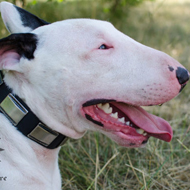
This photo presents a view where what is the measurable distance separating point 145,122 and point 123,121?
0.52 ft

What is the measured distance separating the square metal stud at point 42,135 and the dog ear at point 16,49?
395 millimetres

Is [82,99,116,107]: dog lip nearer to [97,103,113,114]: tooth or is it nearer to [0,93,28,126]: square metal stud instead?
[97,103,113,114]: tooth

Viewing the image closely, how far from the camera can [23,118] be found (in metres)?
1.82

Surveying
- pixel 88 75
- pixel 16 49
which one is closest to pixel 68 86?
pixel 88 75

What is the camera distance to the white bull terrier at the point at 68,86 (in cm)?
181

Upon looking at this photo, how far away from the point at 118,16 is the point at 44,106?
14.4 feet

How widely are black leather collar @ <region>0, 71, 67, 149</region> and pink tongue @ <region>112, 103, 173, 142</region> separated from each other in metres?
0.50

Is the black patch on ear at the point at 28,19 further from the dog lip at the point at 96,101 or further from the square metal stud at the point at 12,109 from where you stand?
the dog lip at the point at 96,101

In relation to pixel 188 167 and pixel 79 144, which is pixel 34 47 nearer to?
pixel 79 144

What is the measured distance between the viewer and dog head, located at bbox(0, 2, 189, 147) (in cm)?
181

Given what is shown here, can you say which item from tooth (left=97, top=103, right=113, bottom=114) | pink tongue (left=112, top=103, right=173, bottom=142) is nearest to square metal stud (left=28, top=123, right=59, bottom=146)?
tooth (left=97, top=103, right=113, bottom=114)

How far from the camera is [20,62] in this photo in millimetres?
1859

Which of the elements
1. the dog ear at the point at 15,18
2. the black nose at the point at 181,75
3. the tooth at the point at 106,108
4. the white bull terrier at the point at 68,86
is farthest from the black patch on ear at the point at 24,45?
the black nose at the point at 181,75

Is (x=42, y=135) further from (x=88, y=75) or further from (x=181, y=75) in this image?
(x=181, y=75)
